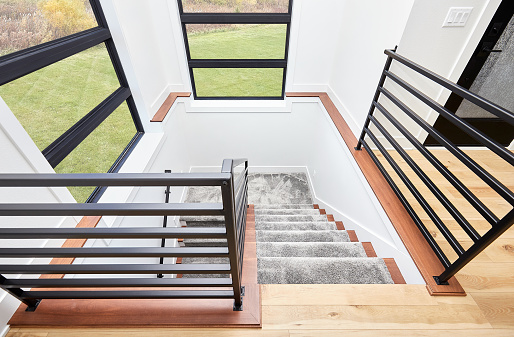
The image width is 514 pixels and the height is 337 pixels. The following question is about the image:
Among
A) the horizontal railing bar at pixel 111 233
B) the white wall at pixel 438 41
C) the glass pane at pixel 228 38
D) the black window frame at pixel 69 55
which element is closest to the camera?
the horizontal railing bar at pixel 111 233

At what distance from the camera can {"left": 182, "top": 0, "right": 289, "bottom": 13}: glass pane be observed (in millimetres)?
2658

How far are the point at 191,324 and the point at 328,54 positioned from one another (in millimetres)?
3001

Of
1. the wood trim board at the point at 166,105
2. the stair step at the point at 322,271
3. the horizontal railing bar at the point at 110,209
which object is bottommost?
the stair step at the point at 322,271

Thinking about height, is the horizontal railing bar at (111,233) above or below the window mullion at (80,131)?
above

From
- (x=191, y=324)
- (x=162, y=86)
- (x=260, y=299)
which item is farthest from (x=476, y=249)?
(x=162, y=86)

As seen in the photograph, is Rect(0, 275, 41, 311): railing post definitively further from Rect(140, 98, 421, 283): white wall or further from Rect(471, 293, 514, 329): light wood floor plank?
Rect(471, 293, 514, 329): light wood floor plank

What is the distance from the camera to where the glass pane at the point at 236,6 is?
105 inches

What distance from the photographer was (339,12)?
2.63 m

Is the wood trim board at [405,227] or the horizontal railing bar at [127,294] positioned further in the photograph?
the wood trim board at [405,227]

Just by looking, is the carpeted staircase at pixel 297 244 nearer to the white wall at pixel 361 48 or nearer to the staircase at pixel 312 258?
the staircase at pixel 312 258

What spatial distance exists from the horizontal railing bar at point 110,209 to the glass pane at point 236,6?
8.89 ft

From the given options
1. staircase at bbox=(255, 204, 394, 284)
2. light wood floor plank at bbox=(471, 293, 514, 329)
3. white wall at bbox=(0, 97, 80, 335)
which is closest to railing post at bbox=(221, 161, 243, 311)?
staircase at bbox=(255, 204, 394, 284)

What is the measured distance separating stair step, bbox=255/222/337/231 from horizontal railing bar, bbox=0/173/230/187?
179 cm

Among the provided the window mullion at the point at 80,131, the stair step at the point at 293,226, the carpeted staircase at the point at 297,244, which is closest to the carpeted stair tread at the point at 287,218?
the carpeted staircase at the point at 297,244
